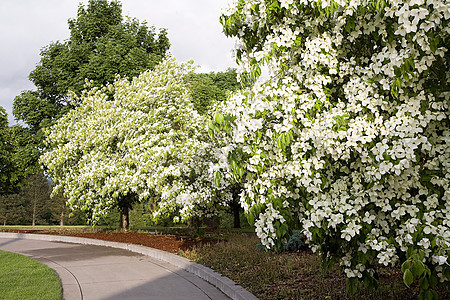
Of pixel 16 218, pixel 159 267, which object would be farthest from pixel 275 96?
pixel 16 218

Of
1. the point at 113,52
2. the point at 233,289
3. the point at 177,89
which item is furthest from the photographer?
the point at 113,52

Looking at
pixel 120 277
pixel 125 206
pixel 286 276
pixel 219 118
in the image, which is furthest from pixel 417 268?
pixel 125 206

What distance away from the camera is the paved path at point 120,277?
6.91 meters

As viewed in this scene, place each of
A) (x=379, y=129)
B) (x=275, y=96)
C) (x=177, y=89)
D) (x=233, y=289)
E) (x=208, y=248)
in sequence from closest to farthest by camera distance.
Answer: (x=379, y=129)
(x=275, y=96)
(x=233, y=289)
(x=208, y=248)
(x=177, y=89)

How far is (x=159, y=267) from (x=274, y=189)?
584 cm

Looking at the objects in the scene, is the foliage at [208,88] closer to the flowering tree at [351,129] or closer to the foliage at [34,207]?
the flowering tree at [351,129]

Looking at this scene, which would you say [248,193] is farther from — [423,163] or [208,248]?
[208,248]

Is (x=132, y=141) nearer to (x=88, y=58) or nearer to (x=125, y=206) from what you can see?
(x=125, y=206)

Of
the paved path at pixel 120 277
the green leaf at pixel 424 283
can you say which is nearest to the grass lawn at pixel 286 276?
the paved path at pixel 120 277

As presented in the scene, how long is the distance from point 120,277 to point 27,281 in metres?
1.79

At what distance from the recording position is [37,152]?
2031cm

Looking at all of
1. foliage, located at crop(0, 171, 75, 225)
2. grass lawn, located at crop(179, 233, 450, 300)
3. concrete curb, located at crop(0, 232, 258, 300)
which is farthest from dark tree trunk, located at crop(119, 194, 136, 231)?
foliage, located at crop(0, 171, 75, 225)

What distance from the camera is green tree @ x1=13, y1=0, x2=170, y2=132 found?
19.9m

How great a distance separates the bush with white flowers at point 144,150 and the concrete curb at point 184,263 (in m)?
1.22
